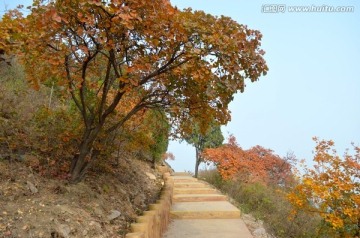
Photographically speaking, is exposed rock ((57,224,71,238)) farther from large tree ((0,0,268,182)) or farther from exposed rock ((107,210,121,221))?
large tree ((0,0,268,182))

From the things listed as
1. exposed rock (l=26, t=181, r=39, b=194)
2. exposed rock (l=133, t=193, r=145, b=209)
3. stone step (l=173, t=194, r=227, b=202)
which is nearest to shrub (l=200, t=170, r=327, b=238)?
stone step (l=173, t=194, r=227, b=202)

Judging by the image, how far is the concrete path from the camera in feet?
20.5

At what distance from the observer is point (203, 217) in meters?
7.46

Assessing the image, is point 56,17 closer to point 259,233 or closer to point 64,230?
point 64,230

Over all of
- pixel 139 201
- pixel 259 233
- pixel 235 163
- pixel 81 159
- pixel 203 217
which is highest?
pixel 235 163

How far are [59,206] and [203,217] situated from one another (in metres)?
4.13

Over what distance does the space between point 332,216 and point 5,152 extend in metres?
6.28

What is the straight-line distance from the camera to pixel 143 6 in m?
3.99

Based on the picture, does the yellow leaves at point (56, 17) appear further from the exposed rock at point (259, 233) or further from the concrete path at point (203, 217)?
the exposed rock at point (259, 233)

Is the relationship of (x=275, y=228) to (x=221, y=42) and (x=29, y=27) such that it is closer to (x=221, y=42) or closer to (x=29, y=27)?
(x=221, y=42)

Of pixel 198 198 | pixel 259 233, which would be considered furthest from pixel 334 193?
pixel 198 198

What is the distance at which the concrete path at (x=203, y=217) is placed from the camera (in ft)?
20.5

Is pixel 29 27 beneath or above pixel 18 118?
above

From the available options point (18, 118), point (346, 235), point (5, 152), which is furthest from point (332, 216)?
point (18, 118)
